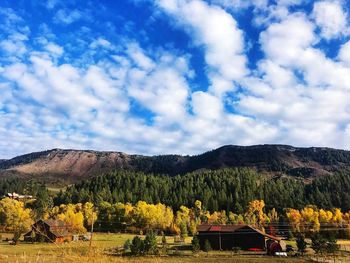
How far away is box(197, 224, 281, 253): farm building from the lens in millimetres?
86688

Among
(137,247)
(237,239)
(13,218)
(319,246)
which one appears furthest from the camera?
(13,218)

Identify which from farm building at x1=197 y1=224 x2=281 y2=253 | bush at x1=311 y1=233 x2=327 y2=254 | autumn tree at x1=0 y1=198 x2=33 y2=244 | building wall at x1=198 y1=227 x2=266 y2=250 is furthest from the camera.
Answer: autumn tree at x1=0 y1=198 x2=33 y2=244

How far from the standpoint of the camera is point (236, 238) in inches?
3465

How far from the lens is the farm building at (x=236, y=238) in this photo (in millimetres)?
86688

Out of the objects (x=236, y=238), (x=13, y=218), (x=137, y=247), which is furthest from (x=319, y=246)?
(x=13, y=218)

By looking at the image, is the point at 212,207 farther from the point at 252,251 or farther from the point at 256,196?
the point at 252,251

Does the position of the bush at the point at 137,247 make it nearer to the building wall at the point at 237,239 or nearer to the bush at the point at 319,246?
the building wall at the point at 237,239

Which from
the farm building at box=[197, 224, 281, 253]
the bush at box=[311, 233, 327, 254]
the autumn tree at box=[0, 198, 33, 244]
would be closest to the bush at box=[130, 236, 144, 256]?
the farm building at box=[197, 224, 281, 253]

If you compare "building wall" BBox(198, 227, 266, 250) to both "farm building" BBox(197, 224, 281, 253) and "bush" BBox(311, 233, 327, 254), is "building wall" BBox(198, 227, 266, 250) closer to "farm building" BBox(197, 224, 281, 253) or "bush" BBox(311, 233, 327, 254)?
"farm building" BBox(197, 224, 281, 253)

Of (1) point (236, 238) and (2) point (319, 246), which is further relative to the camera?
(1) point (236, 238)

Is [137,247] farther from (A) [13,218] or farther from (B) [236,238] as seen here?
(A) [13,218]

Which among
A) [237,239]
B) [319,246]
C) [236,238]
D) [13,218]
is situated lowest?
[319,246]

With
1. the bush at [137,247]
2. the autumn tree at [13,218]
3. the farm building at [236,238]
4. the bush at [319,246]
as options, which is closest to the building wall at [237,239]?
the farm building at [236,238]

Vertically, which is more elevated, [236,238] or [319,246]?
[236,238]
